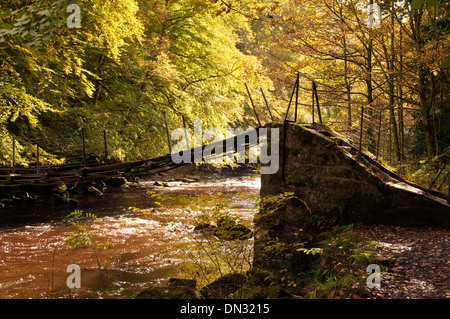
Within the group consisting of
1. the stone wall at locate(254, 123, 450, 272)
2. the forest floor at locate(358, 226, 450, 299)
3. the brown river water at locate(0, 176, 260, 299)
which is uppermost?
the stone wall at locate(254, 123, 450, 272)

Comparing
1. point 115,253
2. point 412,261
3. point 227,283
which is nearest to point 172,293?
point 227,283

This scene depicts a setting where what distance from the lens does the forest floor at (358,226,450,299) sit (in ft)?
9.98

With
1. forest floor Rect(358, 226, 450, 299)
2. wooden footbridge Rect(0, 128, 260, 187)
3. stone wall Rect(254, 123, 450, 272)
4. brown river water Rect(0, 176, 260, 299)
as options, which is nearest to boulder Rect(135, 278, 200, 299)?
brown river water Rect(0, 176, 260, 299)

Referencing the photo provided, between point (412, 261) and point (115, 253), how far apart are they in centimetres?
579

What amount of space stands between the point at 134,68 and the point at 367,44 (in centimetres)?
781

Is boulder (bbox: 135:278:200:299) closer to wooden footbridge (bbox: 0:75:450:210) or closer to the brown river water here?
the brown river water

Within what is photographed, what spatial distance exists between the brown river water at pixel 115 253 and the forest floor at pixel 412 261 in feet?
5.37

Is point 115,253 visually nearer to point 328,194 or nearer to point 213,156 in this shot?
point 213,156

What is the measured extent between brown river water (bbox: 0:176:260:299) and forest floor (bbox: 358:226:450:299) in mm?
1636

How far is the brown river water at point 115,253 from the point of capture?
473 cm

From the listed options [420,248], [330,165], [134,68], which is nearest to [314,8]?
[134,68]
